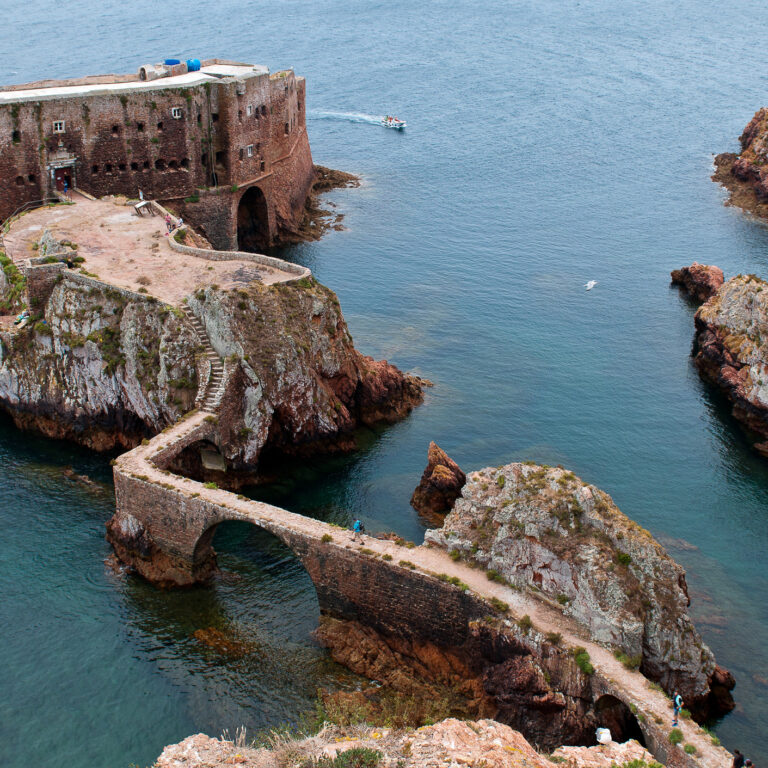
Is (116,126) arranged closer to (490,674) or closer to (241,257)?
(241,257)

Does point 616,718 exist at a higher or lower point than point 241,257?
lower

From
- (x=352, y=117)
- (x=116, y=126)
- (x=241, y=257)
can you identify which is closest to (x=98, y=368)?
(x=241, y=257)

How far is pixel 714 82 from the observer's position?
174 metres

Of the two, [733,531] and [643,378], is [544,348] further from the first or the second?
[733,531]

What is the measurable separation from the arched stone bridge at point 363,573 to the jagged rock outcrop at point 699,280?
5364 centimetres

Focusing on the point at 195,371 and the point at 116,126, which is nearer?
the point at 195,371

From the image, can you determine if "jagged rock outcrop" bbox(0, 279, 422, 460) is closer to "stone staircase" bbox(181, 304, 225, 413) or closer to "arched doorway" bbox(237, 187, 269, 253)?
"stone staircase" bbox(181, 304, 225, 413)

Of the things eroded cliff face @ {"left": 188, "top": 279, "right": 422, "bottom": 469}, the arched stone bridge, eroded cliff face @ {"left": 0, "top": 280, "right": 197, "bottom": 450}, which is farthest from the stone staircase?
the arched stone bridge

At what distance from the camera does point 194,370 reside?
68.5 m

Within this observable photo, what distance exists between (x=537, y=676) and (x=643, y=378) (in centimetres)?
4004

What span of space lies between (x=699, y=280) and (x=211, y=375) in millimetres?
52056

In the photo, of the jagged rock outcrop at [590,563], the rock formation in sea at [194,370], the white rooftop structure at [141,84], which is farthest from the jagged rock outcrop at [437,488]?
the white rooftop structure at [141,84]

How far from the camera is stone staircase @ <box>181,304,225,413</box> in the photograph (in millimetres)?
66144

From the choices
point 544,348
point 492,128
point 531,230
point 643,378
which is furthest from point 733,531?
point 492,128
